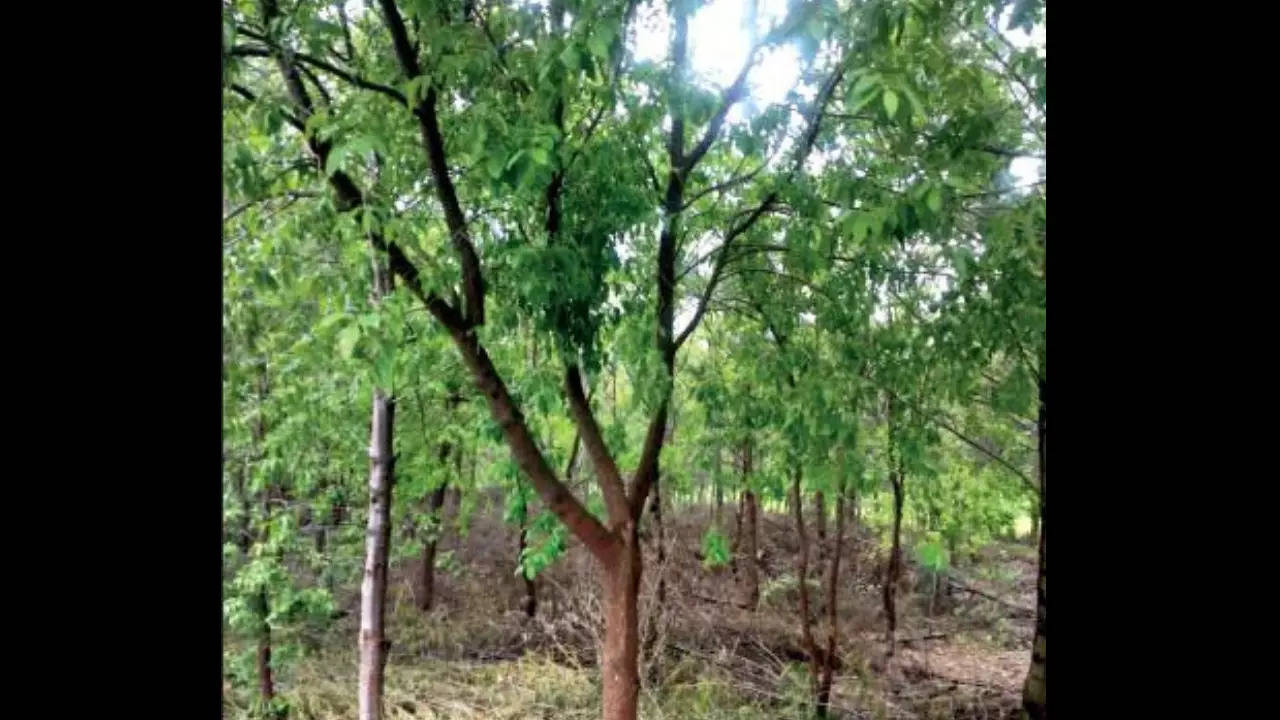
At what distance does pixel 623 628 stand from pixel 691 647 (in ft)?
10.9

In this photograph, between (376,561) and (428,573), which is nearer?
(376,561)

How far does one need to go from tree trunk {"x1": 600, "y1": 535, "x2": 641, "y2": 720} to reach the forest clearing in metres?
0.02

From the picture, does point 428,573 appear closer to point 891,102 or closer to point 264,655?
point 264,655

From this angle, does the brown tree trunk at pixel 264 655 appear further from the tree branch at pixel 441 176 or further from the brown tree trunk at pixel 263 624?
the tree branch at pixel 441 176

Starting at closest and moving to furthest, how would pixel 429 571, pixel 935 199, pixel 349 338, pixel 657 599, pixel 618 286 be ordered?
pixel 349 338 < pixel 935 199 < pixel 618 286 < pixel 657 599 < pixel 429 571

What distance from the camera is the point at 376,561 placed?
12.5 ft

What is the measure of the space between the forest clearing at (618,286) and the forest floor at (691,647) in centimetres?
7

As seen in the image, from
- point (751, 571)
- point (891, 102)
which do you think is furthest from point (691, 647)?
point (891, 102)

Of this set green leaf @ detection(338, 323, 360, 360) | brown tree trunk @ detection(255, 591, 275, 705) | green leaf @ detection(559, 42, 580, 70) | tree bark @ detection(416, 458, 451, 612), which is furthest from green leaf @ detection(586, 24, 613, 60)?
tree bark @ detection(416, 458, 451, 612)

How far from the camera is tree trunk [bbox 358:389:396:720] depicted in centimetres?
382

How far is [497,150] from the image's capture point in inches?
89.0
